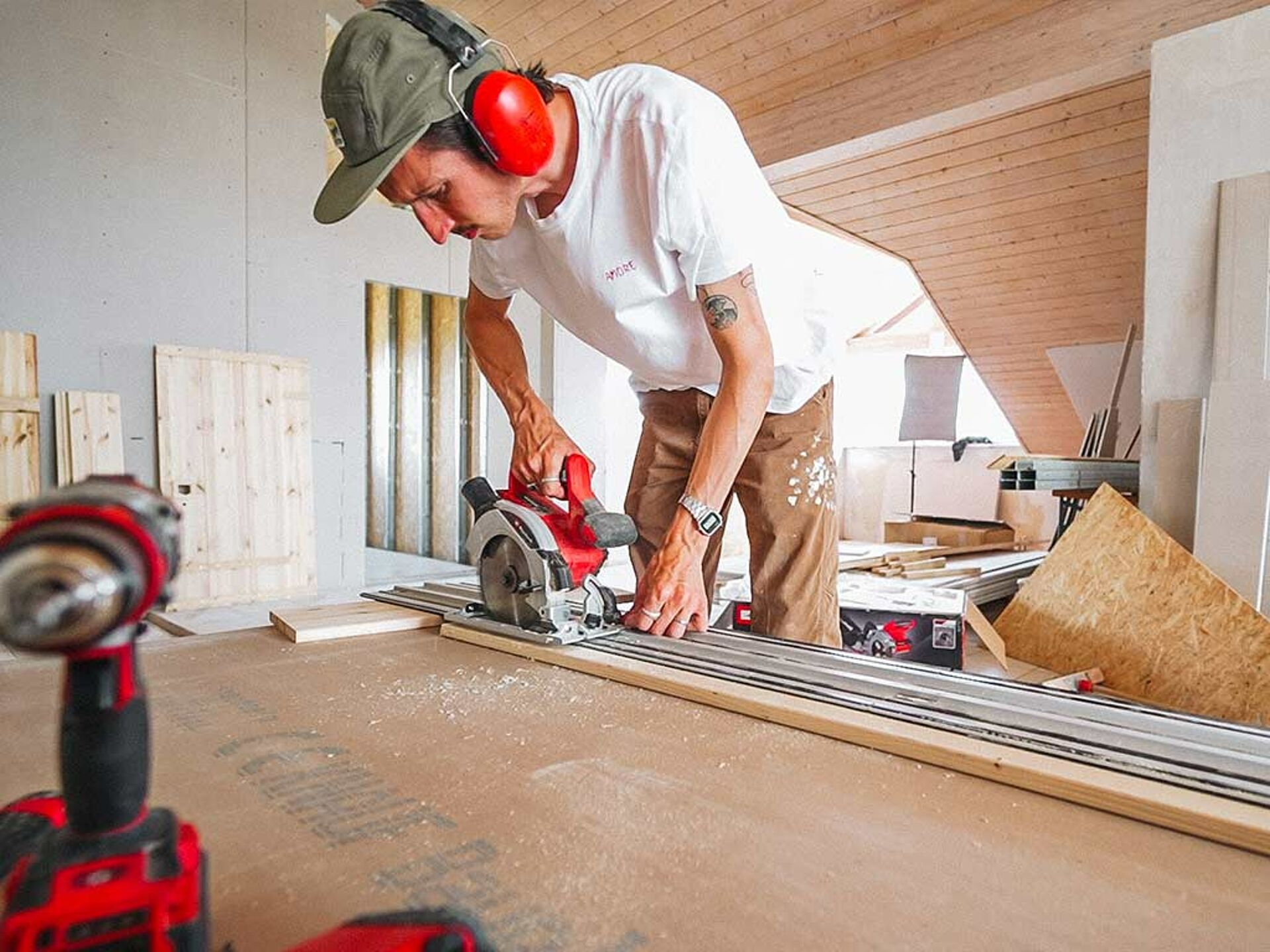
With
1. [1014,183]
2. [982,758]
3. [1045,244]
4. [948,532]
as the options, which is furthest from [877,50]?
[982,758]

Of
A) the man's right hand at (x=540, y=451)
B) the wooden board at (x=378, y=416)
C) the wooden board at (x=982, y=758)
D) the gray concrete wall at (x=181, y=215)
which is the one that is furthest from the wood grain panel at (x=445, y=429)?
the wooden board at (x=982, y=758)

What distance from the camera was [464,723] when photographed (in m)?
0.97

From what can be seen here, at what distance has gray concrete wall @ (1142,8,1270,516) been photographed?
3.09 m

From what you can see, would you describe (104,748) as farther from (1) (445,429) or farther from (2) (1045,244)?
(2) (1045,244)

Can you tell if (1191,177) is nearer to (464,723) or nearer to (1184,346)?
(1184,346)

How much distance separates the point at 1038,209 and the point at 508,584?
534 centimetres

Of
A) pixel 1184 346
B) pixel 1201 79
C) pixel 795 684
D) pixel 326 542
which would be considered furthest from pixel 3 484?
pixel 1201 79

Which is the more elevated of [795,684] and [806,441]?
[806,441]

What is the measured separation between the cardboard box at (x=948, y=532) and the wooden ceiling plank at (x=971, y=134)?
294 centimetres

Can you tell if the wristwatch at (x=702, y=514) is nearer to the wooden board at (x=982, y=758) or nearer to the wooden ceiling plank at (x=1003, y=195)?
the wooden board at (x=982, y=758)

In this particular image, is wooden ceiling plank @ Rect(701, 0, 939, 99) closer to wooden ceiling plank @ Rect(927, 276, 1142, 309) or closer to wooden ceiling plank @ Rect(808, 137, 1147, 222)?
wooden ceiling plank @ Rect(808, 137, 1147, 222)

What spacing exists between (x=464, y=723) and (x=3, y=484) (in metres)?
4.08

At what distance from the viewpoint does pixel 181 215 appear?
457 cm

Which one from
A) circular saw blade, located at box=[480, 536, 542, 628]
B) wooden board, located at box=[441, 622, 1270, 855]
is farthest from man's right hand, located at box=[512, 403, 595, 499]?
wooden board, located at box=[441, 622, 1270, 855]
